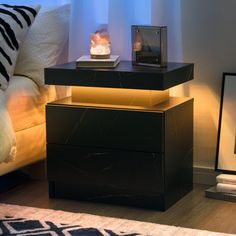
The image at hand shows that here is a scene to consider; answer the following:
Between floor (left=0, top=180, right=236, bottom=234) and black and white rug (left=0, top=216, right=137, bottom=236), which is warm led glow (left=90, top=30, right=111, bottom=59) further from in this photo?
black and white rug (left=0, top=216, right=137, bottom=236)

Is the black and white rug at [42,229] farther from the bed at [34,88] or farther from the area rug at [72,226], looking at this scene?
the bed at [34,88]

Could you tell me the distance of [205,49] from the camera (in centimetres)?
326

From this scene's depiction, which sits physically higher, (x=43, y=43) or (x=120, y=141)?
(x=43, y=43)

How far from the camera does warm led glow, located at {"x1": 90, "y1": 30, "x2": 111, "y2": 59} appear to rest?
3.11 metres

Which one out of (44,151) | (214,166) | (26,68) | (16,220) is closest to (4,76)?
(26,68)

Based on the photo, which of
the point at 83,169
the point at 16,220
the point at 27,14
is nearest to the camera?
the point at 16,220

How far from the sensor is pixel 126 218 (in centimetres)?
284

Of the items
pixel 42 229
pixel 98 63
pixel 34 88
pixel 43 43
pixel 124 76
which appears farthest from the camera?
pixel 43 43

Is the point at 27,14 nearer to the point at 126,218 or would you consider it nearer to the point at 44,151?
the point at 44,151

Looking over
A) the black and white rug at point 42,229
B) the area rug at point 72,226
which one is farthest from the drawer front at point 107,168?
the black and white rug at point 42,229

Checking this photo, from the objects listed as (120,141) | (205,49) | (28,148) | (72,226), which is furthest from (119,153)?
(205,49)

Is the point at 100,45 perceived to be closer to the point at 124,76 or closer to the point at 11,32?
the point at 124,76

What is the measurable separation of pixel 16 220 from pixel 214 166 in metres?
1.09

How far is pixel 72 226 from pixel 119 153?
0.42 m
